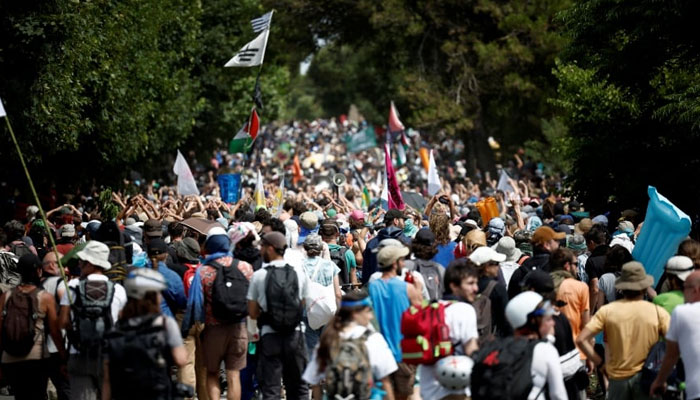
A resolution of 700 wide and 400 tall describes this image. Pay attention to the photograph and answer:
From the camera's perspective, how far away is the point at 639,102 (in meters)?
16.7

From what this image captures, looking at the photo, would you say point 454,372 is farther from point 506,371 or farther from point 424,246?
point 424,246

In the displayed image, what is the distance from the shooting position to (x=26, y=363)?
30.4 feet

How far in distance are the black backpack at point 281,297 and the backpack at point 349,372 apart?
1.87m

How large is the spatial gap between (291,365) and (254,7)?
35513 mm

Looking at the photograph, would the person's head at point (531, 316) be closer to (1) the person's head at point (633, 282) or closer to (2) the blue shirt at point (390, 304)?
(1) the person's head at point (633, 282)

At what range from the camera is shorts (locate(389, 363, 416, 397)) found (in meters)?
8.62

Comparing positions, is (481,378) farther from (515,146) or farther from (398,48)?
(515,146)

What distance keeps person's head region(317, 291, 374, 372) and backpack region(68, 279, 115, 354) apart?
2098mm

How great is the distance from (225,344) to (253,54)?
54.3 feet

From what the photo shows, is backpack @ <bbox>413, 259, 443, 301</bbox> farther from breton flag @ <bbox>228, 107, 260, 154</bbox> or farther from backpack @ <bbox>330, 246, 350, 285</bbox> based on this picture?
breton flag @ <bbox>228, 107, 260, 154</bbox>

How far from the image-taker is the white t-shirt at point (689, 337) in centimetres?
717

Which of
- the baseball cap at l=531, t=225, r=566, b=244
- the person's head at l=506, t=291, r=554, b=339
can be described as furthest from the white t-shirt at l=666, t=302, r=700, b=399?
the baseball cap at l=531, t=225, r=566, b=244

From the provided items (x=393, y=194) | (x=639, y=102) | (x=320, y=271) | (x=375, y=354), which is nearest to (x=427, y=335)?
(x=375, y=354)

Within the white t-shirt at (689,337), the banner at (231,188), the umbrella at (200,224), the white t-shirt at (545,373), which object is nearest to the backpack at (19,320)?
the umbrella at (200,224)
